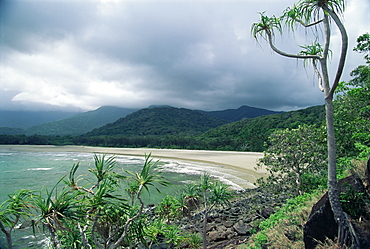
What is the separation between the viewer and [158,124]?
4882 inches

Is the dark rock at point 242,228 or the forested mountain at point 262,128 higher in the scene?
the forested mountain at point 262,128

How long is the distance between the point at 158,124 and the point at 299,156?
11780cm

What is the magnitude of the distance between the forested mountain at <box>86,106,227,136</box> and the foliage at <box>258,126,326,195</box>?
8911 cm

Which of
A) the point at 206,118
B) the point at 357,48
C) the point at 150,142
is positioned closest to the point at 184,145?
the point at 150,142

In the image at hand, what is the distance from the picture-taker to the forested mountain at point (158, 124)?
10862cm

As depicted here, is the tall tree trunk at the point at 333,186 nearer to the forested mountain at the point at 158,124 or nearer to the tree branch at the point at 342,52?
the tree branch at the point at 342,52

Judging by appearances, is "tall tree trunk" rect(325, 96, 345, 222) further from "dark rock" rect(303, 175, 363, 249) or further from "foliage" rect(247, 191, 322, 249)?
"foliage" rect(247, 191, 322, 249)

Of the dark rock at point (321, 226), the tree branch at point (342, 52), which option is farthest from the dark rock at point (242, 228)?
the tree branch at point (342, 52)

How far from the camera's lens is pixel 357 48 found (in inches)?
395

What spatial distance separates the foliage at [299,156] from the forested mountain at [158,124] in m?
89.1

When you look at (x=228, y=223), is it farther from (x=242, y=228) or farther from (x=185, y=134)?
(x=185, y=134)

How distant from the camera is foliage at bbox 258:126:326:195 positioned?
778 centimetres

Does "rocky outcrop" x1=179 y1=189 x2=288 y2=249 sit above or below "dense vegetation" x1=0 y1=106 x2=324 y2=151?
below

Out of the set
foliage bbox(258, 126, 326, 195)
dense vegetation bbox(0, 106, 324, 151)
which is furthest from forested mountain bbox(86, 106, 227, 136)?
foliage bbox(258, 126, 326, 195)
